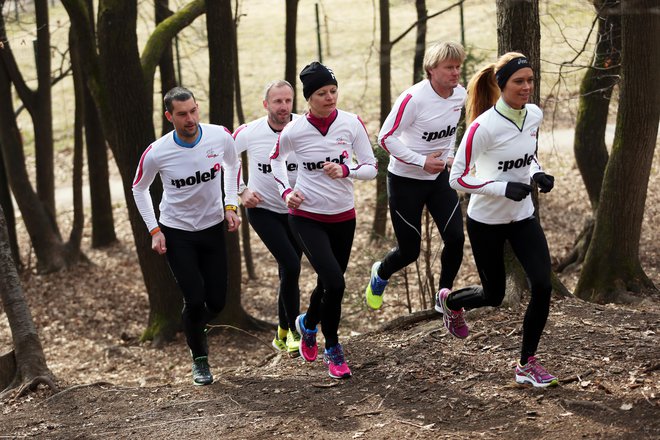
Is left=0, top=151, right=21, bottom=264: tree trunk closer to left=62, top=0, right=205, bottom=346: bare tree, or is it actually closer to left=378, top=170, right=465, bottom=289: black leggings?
left=62, top=0, right=205, bottom=346: bare tree

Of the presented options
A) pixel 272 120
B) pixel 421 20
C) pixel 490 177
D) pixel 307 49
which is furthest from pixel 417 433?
pixel 307 49

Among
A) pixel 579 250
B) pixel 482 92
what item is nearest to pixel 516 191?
pixel 482 92

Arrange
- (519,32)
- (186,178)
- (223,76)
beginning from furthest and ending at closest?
1. (223,76)
2. (519,32)
3. (186,178)

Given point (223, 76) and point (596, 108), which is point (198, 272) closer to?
point (223, 76)

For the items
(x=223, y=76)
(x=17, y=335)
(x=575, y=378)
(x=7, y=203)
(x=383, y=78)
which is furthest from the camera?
(x=7, y=203)

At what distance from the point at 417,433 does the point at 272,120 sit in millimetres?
3078

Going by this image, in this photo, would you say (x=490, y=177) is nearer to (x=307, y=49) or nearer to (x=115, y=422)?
(x=115, y=422)

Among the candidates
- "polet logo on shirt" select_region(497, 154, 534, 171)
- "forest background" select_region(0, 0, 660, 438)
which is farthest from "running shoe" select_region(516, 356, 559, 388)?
"polet logo on shirt" select_region(497, 154, 534, 171)

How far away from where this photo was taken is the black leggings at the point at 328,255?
6637 millimetres

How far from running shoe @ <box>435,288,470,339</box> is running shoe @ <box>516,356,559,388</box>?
889 millimetres

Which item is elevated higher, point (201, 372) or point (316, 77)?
point (316, 77)

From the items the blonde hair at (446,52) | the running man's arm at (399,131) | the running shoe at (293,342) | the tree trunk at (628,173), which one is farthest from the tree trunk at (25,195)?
the blonde hair at (446,52)

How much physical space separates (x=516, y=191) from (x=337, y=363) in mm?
2227

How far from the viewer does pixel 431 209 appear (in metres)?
7.20
